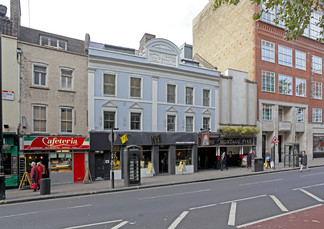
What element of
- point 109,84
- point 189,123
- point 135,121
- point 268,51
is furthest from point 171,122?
Result: point 268,51

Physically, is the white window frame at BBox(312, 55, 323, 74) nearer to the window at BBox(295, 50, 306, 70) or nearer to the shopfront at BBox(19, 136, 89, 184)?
the window at BBox(295, 50, 306, 70)

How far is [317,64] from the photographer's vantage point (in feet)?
101

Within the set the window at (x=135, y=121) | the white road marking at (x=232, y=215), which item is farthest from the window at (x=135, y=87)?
the white road marking at (x=232, y=215)

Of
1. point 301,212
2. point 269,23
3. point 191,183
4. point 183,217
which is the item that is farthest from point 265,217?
point 269,23

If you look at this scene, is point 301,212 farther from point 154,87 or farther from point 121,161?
point 154,87

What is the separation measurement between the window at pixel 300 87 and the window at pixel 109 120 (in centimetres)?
2503

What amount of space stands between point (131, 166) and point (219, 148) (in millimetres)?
11025

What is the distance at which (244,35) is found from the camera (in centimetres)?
2634

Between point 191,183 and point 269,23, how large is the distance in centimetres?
2247

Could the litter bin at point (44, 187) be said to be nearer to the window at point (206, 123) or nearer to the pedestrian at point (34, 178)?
the pedestrian at point (34, 178)

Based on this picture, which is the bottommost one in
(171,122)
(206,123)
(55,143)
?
(55,143)

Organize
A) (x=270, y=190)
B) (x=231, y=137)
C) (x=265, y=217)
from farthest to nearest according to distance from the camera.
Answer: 1. (x=231, y=137)
2. (x=270, y=190)
3. (x=265, y=217)

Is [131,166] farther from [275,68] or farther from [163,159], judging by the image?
→ [275,68]

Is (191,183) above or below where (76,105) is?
below
